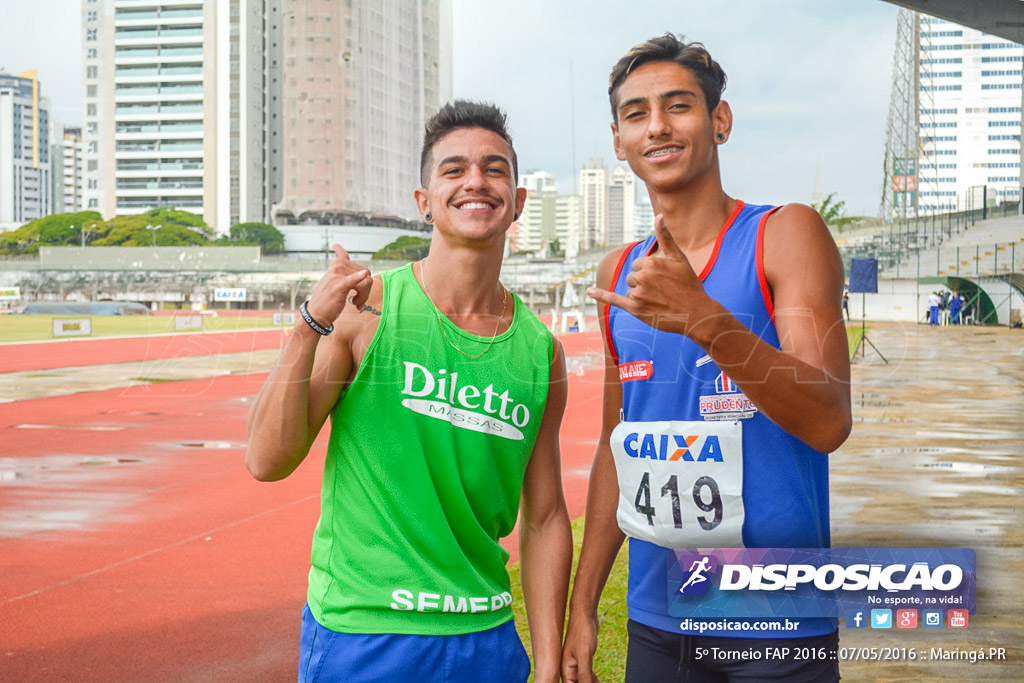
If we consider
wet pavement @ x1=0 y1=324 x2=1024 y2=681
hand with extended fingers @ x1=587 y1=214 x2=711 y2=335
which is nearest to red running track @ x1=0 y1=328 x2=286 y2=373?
wet pavement @ x1=0 y1=324 x2=1024 y2=681

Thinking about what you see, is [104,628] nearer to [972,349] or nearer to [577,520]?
[577,520]

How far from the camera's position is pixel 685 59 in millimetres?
1911

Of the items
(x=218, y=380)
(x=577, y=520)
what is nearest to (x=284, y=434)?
(x=577, y=520)

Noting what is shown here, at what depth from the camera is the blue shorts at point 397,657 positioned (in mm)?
1791

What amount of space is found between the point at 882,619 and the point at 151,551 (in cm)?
555

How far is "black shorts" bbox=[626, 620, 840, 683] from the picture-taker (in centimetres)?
174

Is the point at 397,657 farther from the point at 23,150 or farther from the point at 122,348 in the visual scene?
the point at 23,150

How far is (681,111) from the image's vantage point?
6.24ft

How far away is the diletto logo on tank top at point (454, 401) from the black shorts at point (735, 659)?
0.53 metres

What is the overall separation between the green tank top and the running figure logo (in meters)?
0.38

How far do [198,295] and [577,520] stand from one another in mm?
55956

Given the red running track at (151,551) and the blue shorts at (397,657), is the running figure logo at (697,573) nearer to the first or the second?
the blue shorts at (397,657)

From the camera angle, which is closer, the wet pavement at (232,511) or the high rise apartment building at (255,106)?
the wet pavement at (232,511)

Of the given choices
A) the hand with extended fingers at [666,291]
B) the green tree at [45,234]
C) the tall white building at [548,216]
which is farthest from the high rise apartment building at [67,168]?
the hand with extended fingers at [666,291]
